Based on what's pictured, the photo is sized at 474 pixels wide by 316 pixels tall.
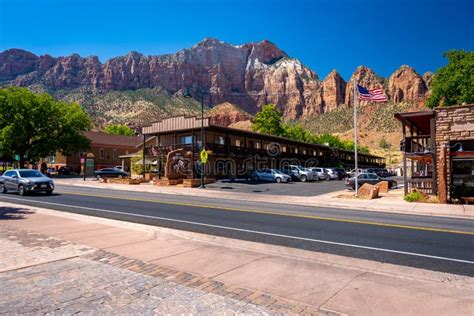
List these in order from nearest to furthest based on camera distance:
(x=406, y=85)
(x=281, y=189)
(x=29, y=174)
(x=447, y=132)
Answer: (x=447, y=132), (x=29, y=174), (x=281, y=189), (x=406, y=85)

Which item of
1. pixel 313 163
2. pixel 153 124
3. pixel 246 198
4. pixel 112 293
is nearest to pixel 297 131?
pixel 313 163

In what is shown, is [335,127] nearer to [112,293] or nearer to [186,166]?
[186,166]

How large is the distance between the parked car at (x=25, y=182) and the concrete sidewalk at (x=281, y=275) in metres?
13.7

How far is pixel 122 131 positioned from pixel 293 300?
102377 mm

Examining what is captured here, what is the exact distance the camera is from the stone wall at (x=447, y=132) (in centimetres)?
1972

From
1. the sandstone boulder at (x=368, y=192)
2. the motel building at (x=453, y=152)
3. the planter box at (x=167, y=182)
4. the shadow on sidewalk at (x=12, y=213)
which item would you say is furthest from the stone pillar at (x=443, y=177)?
the planter box at (x=167, y=182)

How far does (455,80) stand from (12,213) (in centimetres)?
4923

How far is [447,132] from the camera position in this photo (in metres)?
20.4

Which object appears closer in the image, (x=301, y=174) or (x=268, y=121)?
(x=301, y=174)

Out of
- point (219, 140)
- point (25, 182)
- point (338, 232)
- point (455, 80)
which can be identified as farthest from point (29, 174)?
point (455, 80)

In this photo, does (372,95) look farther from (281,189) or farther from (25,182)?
(25,182)

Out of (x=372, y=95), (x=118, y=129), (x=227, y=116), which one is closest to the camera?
(x=372, y=95)

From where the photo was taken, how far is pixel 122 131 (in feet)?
330

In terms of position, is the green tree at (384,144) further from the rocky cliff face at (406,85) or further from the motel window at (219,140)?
the motel window at (219,140)
